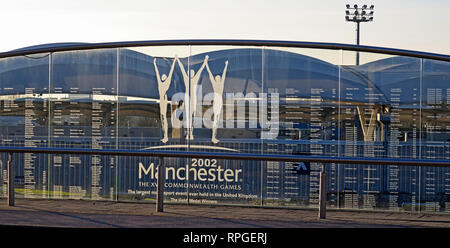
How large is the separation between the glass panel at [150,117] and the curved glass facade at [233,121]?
0.01 meters

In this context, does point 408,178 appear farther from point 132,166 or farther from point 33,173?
point 33,173

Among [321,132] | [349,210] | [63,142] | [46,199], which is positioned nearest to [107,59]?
[63,142]

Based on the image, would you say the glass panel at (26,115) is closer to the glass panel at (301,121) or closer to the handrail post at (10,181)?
the handrail post at (10,181)

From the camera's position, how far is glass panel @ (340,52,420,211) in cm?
1001

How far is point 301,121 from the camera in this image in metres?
10.2

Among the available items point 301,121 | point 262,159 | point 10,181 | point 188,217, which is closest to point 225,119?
point 301,121

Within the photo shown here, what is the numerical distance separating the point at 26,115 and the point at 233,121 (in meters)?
3.19

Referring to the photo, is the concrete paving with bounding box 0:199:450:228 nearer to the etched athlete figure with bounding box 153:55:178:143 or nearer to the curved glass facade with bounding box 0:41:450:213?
the curved glass facade with bounding box 0:41:450:213

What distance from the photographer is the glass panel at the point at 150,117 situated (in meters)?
10.5

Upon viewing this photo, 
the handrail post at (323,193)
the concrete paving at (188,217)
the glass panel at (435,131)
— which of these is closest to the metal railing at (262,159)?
the handrail post at (323,193)

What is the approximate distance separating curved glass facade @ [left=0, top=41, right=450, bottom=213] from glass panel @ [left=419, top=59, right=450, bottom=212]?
1cm

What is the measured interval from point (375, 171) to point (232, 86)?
233cm

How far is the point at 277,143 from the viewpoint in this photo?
10.2 metres

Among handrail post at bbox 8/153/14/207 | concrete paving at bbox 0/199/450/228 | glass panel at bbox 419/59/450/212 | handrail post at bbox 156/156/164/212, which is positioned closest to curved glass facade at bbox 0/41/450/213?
glass panel at bbox 419/59/450/212
